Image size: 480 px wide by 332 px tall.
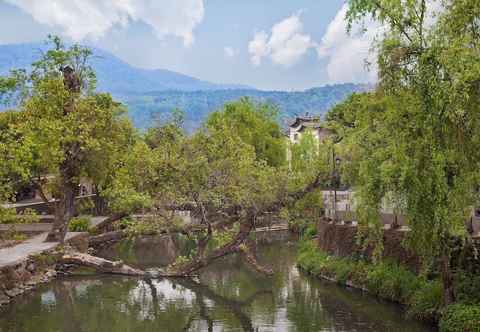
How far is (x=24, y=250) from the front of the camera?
27.8 meters

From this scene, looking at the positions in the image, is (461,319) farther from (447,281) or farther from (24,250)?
(24,250)

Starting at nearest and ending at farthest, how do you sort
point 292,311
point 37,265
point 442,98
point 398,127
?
point 442,98 → point 398,127 → point 292,311 → point 37,265

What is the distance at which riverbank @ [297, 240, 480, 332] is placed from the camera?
15620mm

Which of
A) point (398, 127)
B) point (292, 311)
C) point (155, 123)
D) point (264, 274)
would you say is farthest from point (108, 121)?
point (398, 127)

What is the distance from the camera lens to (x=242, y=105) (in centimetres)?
6228

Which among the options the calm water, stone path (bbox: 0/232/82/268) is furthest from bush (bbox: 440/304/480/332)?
stone path (bbox: 0/232/82/268)

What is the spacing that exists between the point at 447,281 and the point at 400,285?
4248mm

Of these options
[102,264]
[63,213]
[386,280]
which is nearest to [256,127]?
[63,213]

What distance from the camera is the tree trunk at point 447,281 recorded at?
16500 millimetres

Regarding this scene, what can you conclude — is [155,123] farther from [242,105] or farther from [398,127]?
[242,105]

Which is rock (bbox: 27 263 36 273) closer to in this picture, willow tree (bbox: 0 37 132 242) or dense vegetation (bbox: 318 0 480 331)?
willow tree (bbox: 0 37 132 242)

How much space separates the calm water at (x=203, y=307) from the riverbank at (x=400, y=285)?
1.49 ft

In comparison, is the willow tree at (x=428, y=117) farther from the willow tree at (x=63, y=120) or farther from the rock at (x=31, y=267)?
the willow tree at (x=63, y=120)

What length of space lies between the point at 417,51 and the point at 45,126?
20.3 metres
